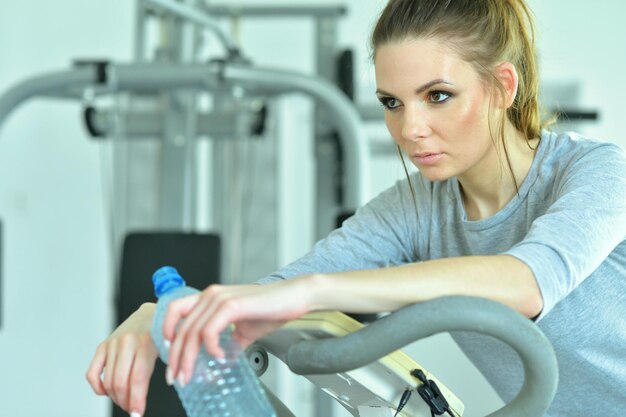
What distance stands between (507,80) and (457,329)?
0.49 metres

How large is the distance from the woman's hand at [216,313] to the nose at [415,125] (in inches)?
12.8

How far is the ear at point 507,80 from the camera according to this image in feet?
3.78

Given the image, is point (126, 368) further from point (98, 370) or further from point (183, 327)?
point (183, 327)

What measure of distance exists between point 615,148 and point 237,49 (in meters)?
2.00

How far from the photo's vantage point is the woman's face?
1049 mm

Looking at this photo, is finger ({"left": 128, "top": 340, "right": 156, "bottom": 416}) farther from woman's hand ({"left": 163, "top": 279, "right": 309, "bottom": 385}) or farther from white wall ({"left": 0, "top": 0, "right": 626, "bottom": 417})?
white wall ({"left": 0, "top": 0, "right": 626, "bottom": 417})

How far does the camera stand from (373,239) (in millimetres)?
1271

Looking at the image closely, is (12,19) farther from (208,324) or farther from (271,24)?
(208,324)

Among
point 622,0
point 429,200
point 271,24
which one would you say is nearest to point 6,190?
point 271,24

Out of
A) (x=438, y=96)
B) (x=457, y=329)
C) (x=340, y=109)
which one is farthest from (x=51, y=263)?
(x=457, y=329)

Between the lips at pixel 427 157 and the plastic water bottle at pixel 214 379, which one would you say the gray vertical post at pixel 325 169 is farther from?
the plastic water bottle at pixel 214 379

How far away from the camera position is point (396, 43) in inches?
42.8

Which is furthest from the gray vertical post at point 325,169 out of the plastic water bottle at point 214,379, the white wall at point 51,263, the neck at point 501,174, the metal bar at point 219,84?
the plastic water bottle at point 214,379

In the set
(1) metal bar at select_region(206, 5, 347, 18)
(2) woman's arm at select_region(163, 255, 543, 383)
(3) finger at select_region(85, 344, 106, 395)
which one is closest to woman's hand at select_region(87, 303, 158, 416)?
(3) finger at select_region(85, 344, 106, 395)
